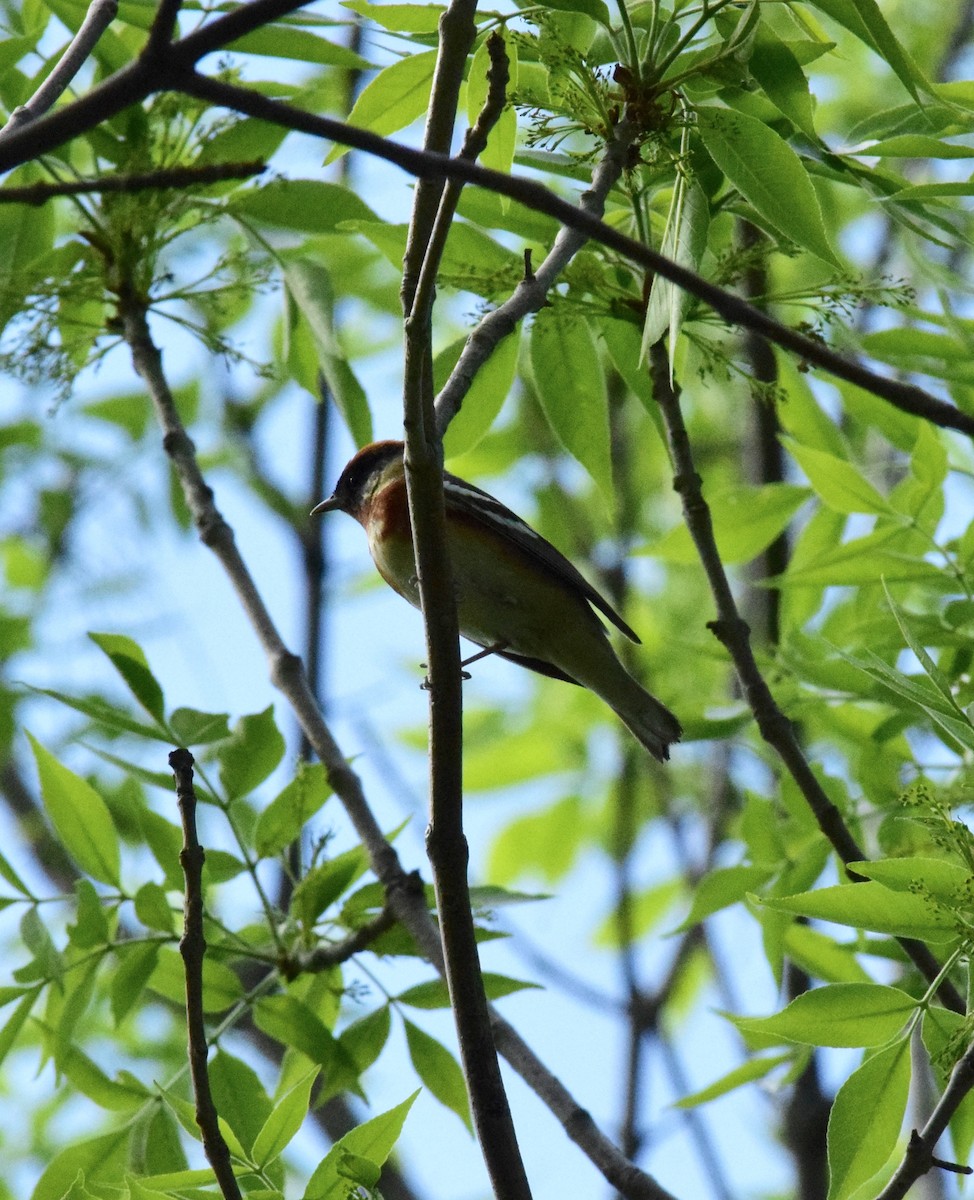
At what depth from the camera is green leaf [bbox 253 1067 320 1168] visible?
110 inches

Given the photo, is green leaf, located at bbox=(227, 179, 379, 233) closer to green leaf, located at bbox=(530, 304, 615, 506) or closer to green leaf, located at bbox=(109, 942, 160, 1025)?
green leaf, located at bbox=(530, 304, 615, 506)

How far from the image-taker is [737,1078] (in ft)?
12.9

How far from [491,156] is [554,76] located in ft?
0.99

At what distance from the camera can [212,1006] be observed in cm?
396

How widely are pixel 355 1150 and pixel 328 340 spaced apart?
2.35m

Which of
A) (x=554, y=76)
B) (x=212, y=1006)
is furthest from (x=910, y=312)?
(x=212, y=1006)

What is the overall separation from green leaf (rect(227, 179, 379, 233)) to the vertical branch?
231 centimetres

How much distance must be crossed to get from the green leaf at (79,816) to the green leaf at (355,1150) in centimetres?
131

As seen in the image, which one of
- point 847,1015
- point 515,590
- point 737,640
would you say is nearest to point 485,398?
point 737,640

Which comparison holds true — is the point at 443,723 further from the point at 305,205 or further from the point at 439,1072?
the point at 305,205

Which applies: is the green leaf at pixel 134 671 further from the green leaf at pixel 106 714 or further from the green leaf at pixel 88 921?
the green leaf at pixel 88 921

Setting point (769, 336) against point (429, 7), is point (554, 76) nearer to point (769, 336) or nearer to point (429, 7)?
point (429, 7)

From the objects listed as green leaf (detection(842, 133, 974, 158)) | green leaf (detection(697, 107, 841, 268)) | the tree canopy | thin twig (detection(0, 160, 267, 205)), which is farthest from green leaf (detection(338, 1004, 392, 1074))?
thin twig (detection(0, 160, 267, 205))

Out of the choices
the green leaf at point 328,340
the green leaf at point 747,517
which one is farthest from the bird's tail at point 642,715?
the green leaf at point 328,340
